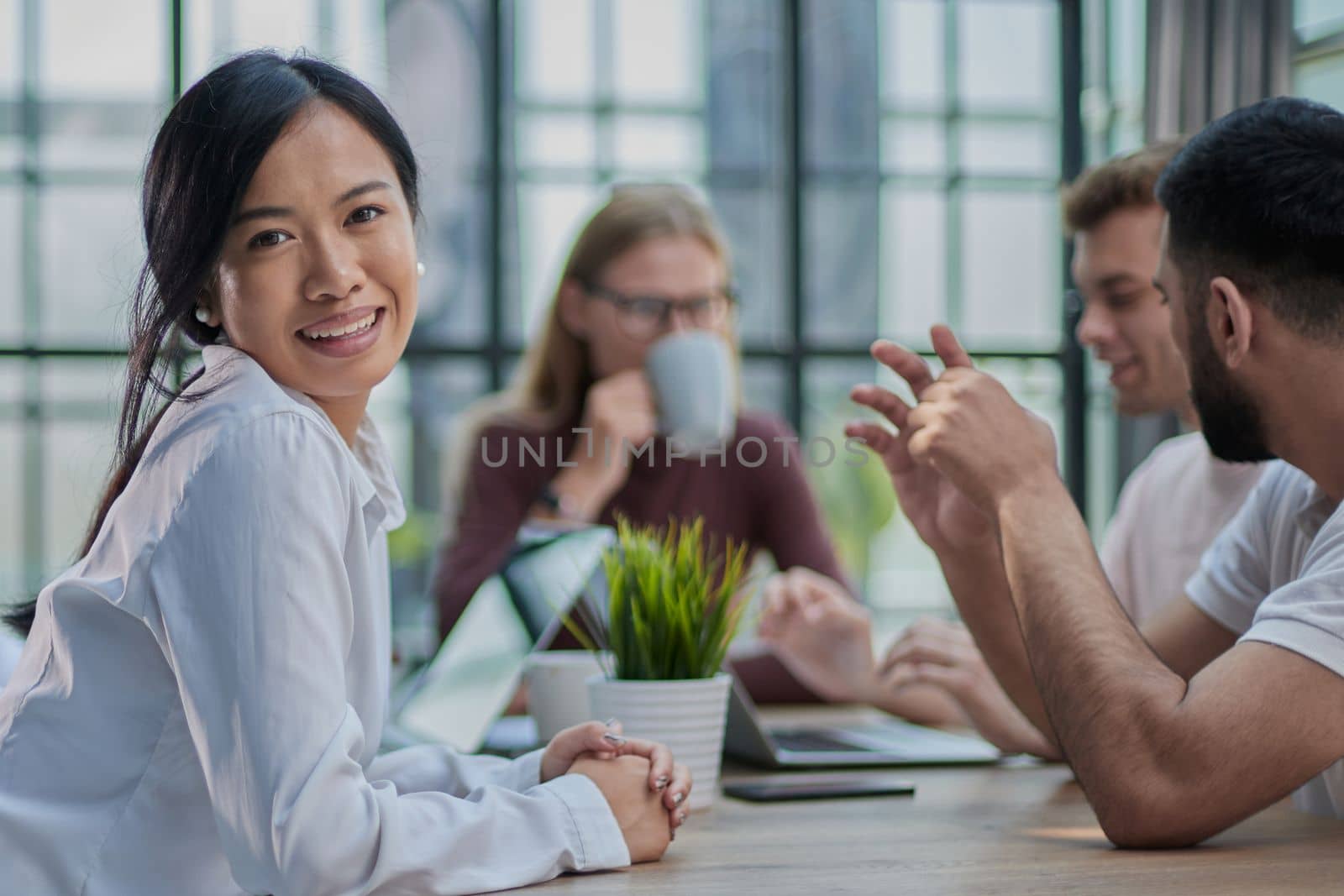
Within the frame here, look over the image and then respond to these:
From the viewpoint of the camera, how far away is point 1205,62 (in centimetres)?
456

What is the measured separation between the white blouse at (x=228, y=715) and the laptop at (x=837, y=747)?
1.95 ft

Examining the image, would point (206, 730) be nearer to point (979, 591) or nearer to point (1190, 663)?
point (979, 591)

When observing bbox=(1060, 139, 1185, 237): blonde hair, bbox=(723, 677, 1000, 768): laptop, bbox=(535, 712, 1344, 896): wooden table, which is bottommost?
bbox=(723, 677, 1000, 768): laptop

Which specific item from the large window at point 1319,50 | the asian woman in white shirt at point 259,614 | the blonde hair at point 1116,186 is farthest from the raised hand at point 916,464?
the large window at point 1319,50

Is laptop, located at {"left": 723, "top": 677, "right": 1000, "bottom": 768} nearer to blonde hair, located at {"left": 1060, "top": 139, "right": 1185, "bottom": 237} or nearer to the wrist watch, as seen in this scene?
the wrist watch

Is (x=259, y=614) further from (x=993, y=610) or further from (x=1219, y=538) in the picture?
(x=1219, y=538)

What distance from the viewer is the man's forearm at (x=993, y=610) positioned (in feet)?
5.82

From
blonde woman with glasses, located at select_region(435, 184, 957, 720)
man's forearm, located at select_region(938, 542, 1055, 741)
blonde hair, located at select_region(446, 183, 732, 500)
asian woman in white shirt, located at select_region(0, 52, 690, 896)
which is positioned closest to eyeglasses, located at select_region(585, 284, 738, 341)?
blonde woman with glasses, located at select_region(435, 184, 957, 720)

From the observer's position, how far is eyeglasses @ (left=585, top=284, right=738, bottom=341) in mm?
2641

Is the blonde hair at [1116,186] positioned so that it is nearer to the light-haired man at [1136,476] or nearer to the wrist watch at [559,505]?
the light-haired man at [1136,476]

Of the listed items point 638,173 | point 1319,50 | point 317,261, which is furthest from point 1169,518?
point 638,173

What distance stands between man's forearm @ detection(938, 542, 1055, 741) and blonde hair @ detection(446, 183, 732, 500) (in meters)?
1.12

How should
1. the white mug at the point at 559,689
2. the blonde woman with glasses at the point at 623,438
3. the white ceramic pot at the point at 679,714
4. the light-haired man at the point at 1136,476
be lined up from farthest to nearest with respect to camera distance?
the blonde woman with glasses at the point at 623,438 → the light-haired man at the point at 1136,476 → the white mug at the point at 559,689 → the white ceramic pot at the point at 679,714

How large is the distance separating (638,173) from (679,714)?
487 centimetres
